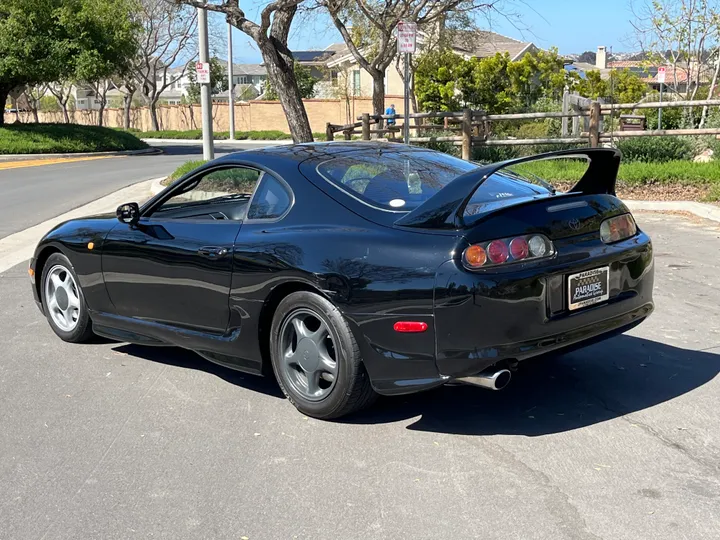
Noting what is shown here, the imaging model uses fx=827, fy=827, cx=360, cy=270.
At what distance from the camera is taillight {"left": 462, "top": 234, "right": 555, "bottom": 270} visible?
13.2ft

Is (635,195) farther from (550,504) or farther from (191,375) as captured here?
(550,504)

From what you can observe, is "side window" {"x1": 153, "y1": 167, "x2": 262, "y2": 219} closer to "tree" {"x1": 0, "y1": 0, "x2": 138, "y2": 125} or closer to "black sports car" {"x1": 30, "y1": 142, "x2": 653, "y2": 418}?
"black sports car" {"x1": 30, "y1": 142, "x2": 653, "y2": 418}

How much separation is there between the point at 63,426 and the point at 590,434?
2898 mm

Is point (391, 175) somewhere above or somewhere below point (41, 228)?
above

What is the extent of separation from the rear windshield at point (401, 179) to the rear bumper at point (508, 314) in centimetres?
58

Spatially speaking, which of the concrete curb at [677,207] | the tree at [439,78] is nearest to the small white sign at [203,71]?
the concrete curb at [677,207]

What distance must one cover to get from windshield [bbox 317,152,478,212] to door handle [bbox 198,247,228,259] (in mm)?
752

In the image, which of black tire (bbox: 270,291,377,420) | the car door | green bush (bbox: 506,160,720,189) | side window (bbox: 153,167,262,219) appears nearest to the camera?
black tire (bbox: 270,291,377,420)

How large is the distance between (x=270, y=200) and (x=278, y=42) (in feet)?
43.7

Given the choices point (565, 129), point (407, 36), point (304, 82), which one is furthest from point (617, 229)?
point (304, 82)

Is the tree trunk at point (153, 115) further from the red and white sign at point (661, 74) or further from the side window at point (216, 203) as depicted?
the side window at point (216, 203)

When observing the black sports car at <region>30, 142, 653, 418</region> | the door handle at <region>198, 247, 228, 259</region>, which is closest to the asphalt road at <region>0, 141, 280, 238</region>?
the black sports car at <region>30, 142, 653, 418</region>

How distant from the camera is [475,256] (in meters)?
4.03

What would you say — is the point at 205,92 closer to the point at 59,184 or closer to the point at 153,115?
the point at 59,184
